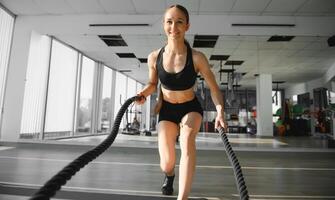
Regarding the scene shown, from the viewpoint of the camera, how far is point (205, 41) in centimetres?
602

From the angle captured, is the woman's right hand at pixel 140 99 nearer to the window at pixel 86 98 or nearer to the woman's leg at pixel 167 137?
the woman's leg at pixel 167 137

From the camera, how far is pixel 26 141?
5180 millimetres

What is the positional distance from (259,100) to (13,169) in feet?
26.2

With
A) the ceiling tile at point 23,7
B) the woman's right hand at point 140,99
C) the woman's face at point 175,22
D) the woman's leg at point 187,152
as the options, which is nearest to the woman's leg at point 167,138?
the woman's leg at point 187,152

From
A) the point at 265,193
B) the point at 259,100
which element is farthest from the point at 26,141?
the point at 259,100

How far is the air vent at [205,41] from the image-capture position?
5.74 meters

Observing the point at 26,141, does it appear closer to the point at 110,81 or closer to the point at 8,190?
the point at 110,81

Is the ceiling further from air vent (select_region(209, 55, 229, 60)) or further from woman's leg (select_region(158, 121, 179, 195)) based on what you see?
woman's leg (select_region(158, 121, 179, 195))

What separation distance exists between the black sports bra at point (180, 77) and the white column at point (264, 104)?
7362 millimetres

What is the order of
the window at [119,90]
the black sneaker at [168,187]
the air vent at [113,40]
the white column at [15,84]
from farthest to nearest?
1. the window at [119,90]
2. the air vent at [113,40]
3. the white column at [15,84]
4. the black sneaker at [168,187]

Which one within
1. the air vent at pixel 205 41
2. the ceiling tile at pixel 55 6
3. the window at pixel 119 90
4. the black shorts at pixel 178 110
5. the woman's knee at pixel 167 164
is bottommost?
the woman's knee at pixel 167 164

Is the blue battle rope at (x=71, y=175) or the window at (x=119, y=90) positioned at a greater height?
the window at (x=119, y=90)

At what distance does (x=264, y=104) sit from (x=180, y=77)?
7.74 metres

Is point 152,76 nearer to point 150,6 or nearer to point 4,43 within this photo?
point 150,6
